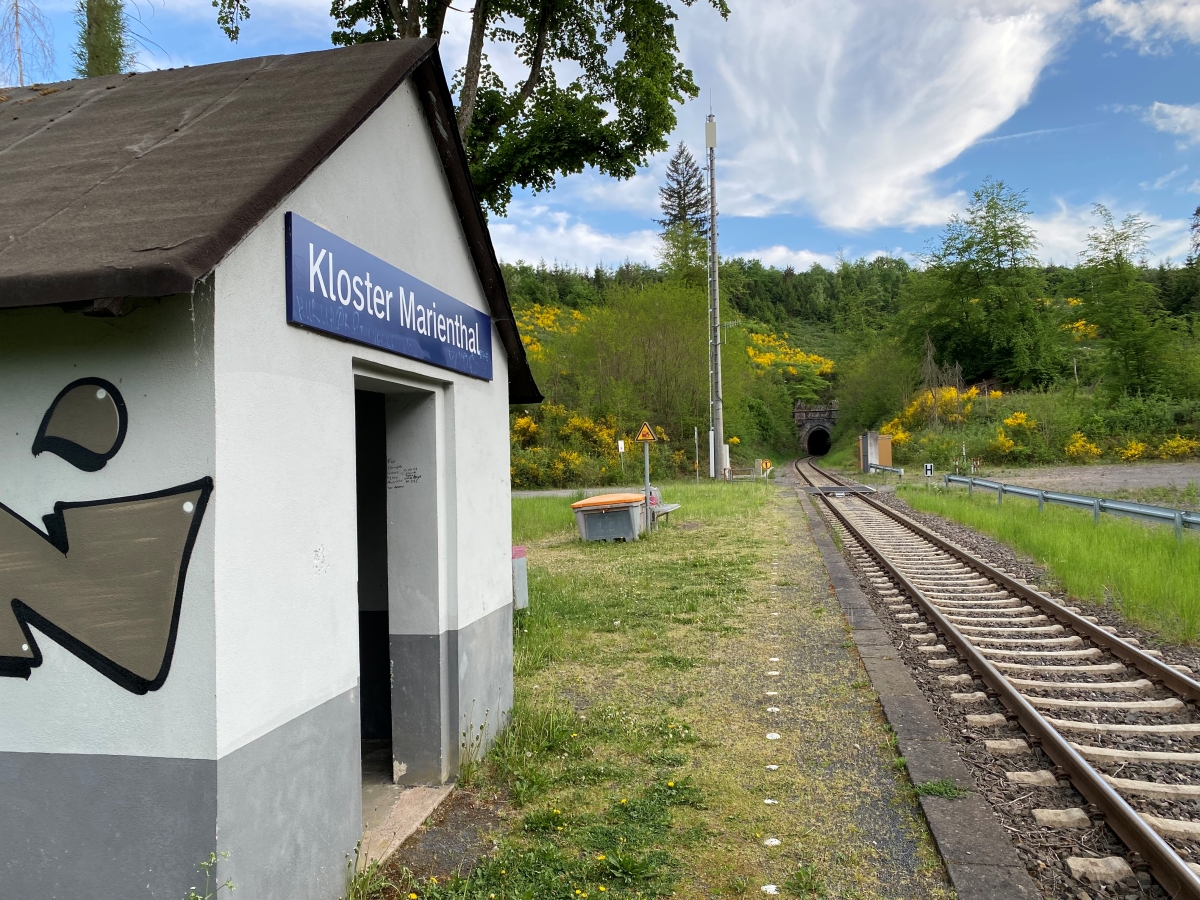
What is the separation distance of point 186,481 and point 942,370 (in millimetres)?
54052

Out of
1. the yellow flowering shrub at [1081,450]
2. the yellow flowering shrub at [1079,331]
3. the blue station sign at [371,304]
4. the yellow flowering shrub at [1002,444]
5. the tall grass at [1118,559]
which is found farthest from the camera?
the yellow flowering shrub at [1079,331]

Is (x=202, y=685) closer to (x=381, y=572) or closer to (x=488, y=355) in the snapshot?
(x=381, y=572)

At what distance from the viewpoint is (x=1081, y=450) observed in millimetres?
35281

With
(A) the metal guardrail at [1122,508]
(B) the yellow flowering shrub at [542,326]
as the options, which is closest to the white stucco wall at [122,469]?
(A) the metal guardrail at [1122,508]

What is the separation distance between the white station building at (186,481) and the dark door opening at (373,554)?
1648 mm

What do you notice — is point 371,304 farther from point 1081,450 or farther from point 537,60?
point 1081,450

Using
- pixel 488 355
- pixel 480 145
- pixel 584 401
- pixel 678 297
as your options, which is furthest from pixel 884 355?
pixel 488 355

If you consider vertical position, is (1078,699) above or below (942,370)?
below

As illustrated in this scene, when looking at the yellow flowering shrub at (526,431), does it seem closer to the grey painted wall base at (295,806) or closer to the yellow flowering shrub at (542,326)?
the yellow flowering shrub at (542,326)

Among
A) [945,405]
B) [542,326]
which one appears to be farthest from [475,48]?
[542,326]

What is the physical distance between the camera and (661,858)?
4.02m

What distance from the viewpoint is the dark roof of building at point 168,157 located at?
257 cm

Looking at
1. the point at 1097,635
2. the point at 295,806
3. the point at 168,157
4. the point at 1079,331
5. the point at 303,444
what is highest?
the point at 1079,331

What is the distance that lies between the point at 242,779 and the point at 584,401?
127 feet
